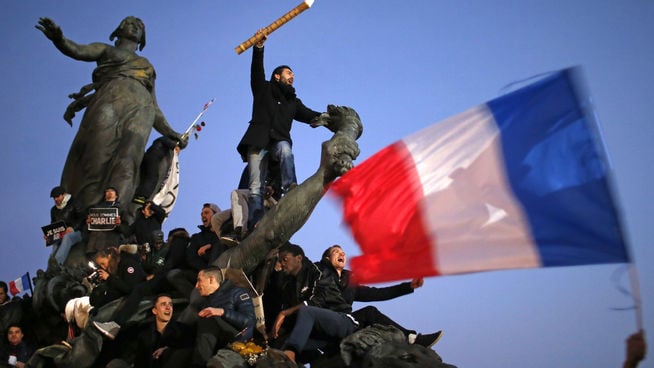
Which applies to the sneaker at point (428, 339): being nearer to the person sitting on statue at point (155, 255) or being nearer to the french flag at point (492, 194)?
the french flag at point (492, 194)

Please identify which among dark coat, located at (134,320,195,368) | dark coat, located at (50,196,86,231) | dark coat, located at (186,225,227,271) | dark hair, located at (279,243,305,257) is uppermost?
dark coat, located at (50,196,86,231)

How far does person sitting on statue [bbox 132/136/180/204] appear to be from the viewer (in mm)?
18844

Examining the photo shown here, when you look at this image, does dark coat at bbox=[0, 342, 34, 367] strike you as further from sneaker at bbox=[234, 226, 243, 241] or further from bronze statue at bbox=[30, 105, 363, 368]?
sneaker at bbox=[234, 226, 243, 241]

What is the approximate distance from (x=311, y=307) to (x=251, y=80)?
14.2ft

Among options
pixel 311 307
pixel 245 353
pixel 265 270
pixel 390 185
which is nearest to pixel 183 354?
pixel 245 353

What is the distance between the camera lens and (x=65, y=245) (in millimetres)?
15805

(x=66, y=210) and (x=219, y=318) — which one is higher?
(x=66, y=210)

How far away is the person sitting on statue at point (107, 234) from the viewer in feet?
52.0

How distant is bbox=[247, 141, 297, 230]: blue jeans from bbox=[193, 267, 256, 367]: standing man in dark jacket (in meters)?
2.73

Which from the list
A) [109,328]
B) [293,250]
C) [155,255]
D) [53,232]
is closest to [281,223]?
[293,250]

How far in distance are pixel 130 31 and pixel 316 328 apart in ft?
41.8

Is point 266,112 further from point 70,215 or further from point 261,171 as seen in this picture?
point 70,215

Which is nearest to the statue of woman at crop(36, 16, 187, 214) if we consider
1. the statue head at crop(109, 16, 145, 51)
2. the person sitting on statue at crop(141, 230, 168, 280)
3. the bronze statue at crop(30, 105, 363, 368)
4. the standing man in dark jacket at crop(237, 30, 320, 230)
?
the statue head at crop(109, 16, 145, 51)

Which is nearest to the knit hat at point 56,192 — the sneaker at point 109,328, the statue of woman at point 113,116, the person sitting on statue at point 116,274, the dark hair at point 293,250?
the statue of woman at point 113,116
